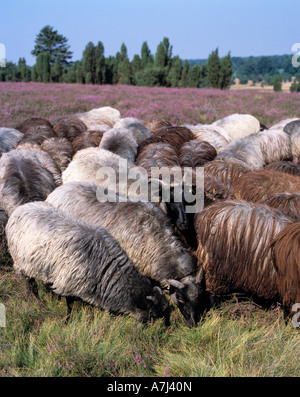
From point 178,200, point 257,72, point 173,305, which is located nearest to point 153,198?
point 178,200

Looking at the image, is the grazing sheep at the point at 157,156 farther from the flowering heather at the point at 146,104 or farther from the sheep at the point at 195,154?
the flowering heather at the point at 146,104

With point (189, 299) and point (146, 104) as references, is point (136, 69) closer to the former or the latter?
point (146, 104)

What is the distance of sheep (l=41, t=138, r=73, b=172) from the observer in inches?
330

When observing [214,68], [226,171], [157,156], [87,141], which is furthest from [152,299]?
[214,68]

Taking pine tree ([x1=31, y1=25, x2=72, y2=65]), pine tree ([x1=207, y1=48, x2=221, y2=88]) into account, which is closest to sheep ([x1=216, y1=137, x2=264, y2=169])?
pine tree ([x1=207, y1=48, x2=221, y2=88])

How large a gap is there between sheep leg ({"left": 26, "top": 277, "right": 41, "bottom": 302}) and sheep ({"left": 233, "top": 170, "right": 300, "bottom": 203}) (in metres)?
3.44

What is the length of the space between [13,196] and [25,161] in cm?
115

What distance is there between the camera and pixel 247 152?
858 cm

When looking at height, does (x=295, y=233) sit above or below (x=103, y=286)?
above

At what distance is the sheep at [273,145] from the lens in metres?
9.41

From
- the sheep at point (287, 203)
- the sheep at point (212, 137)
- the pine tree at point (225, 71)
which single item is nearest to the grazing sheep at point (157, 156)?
the sheep at point (212, 137)

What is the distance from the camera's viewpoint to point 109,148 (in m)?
8.24

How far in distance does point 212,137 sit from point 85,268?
6538 mm

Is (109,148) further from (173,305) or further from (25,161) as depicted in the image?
(173,305)
